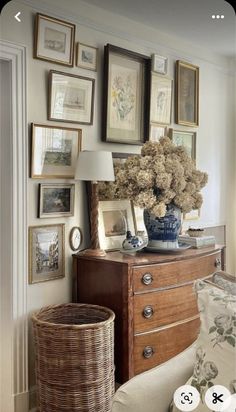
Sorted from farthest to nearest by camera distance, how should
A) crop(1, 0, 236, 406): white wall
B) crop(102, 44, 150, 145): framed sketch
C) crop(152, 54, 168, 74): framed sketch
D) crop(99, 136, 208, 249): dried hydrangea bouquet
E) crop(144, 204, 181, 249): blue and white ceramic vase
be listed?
crop(152, 54, 168, 74): framed sketch → crop(102, 44, 150, 145): framed sketch → crop(144, 204, 181, 249): blue and white ceramic vase → crop(99, 136, 208, 249): dried hydrangea bouquet → crop(1, 0, 236, 406): white wall

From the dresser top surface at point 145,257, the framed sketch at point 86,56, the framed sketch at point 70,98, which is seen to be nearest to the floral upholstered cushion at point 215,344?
the dresser top surface at point 145,257

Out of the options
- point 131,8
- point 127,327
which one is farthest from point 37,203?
point 131,8

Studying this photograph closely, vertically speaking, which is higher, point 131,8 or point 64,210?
point 131,8

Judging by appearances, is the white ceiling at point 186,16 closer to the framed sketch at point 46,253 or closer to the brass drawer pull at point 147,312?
the framed sketch at point 46,253

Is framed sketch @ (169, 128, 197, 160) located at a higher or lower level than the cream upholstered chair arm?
higher

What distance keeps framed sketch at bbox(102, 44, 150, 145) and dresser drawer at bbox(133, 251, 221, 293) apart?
2.87 ft

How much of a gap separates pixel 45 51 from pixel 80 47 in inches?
11.0

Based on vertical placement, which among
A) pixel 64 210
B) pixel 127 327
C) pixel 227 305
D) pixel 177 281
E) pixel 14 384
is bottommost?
pixel 14 384

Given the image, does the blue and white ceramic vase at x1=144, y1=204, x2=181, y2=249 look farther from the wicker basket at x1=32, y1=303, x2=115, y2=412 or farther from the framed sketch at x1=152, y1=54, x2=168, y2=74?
the framed sketch at x1=152, y1=54, x2=168, y2=74

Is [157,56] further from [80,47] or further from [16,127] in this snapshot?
[16,127]

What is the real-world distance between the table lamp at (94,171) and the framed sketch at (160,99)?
804 millimetres

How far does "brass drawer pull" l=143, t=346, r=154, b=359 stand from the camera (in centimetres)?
239

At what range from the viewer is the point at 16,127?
2311 millimetres

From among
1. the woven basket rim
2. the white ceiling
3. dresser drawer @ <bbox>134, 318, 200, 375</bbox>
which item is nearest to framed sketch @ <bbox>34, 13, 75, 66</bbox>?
the white ceiling
